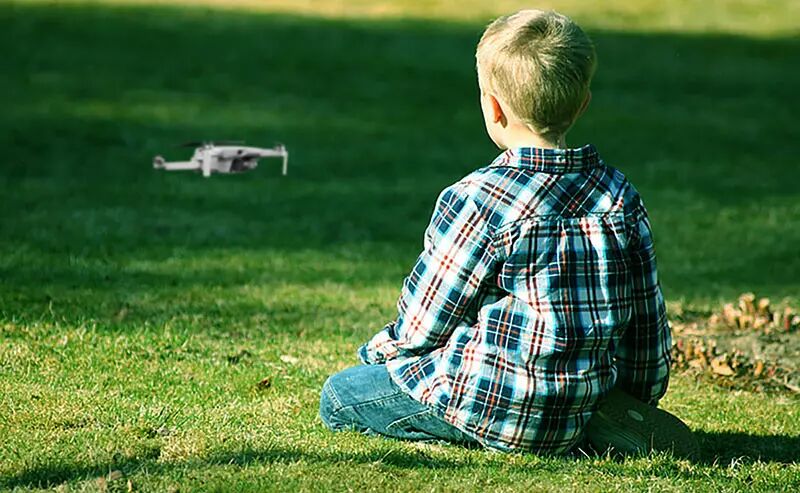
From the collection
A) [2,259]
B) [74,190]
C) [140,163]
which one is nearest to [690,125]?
[140,163]

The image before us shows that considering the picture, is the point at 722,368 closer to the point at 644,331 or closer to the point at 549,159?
the point at 644,331

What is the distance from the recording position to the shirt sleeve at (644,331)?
Answer: 13.1ft

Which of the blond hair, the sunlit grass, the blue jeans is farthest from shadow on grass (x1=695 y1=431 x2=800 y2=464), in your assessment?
the sunlit grass

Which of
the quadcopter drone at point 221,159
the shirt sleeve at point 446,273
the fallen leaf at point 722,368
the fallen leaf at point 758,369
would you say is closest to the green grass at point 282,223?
the fallen leaf at point 722,368

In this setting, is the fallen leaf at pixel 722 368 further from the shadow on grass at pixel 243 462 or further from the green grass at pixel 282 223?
the shadow on grass at pixel 243 462

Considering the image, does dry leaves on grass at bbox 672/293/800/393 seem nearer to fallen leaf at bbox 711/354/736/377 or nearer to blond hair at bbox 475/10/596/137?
fallen leaf at bbox 711/354/736/377

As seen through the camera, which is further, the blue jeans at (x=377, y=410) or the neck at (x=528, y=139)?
the blue jeans at (x=377, y=410)

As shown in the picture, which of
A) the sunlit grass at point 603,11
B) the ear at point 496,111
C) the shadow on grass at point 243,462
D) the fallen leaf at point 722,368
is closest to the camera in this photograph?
the shadow on grass at point 243,462

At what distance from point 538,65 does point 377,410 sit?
→ 1.20 m

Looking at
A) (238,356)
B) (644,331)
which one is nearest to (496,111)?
(644,331)

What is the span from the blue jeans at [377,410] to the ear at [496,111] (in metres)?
0.86

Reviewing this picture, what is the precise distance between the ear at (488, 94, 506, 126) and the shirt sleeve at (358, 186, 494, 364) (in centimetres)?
26

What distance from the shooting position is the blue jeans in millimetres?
4070

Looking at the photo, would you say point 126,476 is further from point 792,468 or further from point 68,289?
point 68,289
